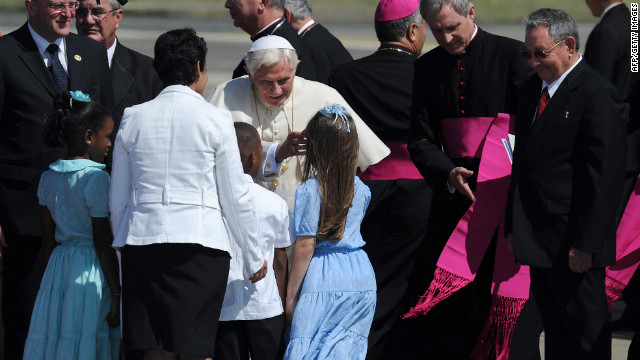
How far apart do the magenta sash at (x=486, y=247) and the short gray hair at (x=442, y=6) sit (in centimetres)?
51

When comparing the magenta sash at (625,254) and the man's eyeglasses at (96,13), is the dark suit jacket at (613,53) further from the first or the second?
the man's eyeglasses at (96,13)

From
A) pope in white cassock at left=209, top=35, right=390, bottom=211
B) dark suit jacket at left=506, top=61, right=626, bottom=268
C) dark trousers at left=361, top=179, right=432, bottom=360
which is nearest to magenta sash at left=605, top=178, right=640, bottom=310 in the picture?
dark suit jacket at left=506, top=61, right=626, bottom=268

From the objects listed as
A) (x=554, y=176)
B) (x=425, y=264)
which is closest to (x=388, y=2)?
(x=425, y=264)

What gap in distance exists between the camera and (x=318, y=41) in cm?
699

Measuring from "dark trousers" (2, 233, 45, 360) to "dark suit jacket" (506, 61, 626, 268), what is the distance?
7.06 feet

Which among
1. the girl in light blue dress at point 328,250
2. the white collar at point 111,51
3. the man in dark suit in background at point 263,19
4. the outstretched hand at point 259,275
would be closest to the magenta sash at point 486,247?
the girl in light blue dress at point 328,250

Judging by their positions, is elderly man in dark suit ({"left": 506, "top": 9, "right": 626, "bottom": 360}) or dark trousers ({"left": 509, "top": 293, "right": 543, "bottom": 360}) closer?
elderly man in dark suit ({"left": 506, "top": 9, "right": 626, "bottom": 360})

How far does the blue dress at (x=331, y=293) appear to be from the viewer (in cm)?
470

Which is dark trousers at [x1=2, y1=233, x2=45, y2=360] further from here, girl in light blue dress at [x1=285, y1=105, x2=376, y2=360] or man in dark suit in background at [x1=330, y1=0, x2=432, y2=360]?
man in dark suit in background at [x1=330, y1=0, x2=432, y2=360]

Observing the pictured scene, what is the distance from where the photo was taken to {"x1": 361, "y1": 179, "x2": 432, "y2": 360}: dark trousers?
5883 mm

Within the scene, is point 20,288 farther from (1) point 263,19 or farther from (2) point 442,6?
(2) point 442,6

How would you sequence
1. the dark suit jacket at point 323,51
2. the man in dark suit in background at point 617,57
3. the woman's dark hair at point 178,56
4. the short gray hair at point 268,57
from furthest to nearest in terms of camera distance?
1. the dark suit jacket at point 323,51
2. the man in dark suit in background at point 617,57
3. the short gray hair at point 268,57
4. the woman's dark hair at point 178,56

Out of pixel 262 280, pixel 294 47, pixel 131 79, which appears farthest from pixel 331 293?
pixel 131 79

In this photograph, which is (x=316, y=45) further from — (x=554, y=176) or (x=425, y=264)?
(x=554, y=176)
